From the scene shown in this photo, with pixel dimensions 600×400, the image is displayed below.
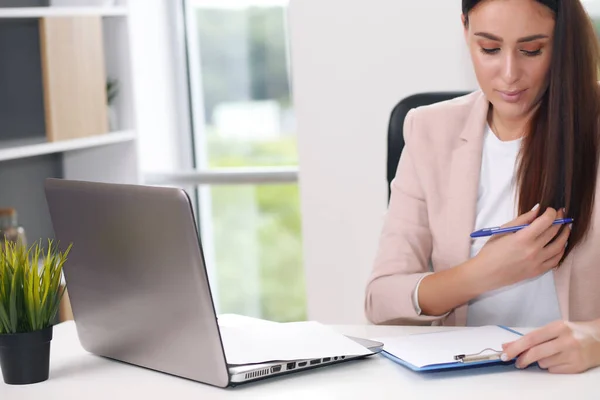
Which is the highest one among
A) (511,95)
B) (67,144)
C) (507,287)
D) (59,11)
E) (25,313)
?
(59,11)

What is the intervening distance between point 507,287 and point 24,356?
0.91 meters

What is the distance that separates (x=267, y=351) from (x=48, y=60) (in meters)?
1.73

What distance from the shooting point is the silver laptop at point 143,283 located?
1253 millimetres

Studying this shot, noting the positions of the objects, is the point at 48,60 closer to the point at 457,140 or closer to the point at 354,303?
the point at 354,303

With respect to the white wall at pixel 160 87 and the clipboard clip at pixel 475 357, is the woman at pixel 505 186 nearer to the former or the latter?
the clipboard clip at pixel 475 357

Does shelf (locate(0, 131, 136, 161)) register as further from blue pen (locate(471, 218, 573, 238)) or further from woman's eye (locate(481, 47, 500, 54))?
blue pen (locate(471, 218, 573, 238))

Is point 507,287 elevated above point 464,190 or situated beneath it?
situated beneath

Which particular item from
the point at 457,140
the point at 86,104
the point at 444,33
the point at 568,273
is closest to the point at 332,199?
the point at 444,33

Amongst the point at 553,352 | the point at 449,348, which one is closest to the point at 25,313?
the point at 449,348

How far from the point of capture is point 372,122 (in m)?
2.95

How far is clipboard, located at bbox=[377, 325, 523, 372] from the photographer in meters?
1.30

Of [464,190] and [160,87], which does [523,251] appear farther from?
[160,87]

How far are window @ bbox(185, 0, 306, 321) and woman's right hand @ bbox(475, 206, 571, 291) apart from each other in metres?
1.96

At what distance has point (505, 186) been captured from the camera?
186 cm
